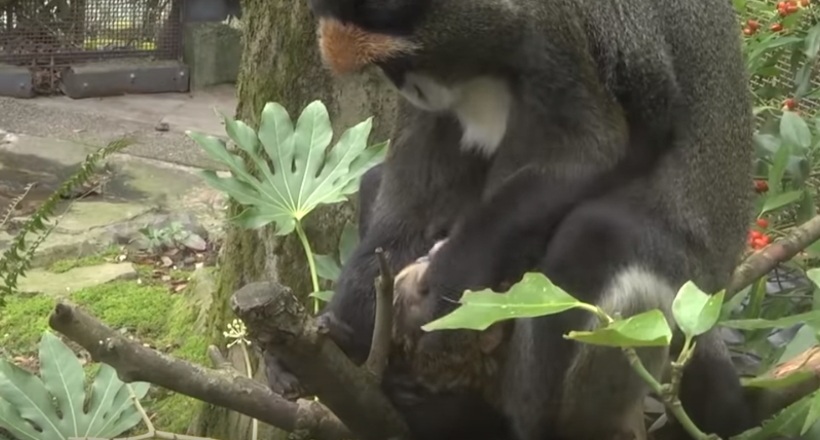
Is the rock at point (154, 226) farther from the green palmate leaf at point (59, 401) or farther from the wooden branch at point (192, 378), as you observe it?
the wooden branch at point (192, 378)

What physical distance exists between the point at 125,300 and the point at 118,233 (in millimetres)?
1059

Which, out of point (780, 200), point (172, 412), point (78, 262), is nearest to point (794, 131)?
point (780, 200)

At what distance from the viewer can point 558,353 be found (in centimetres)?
214

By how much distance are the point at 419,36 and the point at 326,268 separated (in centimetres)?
73

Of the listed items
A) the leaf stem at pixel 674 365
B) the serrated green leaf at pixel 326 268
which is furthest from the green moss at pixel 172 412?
the leaf stem at pixel 674 365

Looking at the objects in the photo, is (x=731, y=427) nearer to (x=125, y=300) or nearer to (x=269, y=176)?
(x=269, y=176)

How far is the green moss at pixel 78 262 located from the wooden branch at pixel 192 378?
3.57 metres

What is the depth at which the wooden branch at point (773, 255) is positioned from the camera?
240cm

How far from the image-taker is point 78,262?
5543mm

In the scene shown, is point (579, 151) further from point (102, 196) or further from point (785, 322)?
point (102, 196)

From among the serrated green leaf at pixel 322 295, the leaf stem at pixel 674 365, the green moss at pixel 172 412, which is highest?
the leaf stem at pixel 674 365

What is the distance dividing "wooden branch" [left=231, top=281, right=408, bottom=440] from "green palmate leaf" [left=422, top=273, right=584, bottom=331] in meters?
0.30

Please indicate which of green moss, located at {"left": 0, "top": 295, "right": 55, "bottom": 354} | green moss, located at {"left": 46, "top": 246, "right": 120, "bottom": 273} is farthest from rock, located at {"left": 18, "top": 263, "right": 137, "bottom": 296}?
green moss, located at {"left": 0, "top": 295, "right": 55, "bottom": 354}

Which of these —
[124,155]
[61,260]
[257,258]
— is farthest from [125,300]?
[124,155]
